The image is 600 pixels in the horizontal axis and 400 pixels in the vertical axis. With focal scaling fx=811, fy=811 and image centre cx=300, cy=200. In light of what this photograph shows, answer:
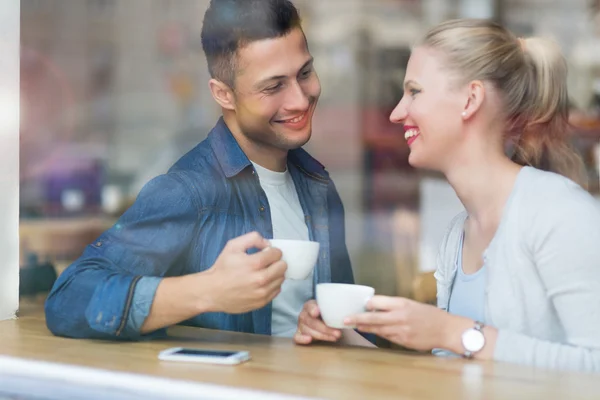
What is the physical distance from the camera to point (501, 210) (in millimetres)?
1717

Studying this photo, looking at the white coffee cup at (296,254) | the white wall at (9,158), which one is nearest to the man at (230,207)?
the white coffee cup at (296,254)

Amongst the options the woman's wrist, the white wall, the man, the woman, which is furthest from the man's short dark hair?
the woman's wrist

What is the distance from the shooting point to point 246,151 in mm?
2078

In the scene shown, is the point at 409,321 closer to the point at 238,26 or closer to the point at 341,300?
the point at 341,300

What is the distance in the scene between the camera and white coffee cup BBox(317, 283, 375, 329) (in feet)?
5.15

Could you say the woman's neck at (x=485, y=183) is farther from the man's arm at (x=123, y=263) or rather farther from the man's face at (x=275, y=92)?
the man's arm at (x=123, y=263)

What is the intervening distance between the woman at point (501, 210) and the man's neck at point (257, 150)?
40cm

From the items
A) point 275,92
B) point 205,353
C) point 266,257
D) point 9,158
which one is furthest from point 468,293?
point 9,158

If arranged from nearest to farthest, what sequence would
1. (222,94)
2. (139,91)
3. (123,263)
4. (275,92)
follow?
(123,263)
(275,92)
(222,94)
(139,91)

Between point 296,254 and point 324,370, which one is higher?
point 296,254

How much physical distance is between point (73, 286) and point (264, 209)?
508 mm

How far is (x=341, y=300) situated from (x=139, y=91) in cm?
135

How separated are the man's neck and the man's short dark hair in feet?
0.36

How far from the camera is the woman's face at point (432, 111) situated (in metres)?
A: 1.77
